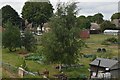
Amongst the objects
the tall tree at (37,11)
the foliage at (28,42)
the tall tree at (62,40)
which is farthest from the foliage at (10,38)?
the tall tree at (37,11)

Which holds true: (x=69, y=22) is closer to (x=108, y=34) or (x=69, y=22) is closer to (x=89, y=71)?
(x=89, y=71)

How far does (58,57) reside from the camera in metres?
25.7

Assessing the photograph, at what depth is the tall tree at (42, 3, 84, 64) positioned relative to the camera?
2564cm

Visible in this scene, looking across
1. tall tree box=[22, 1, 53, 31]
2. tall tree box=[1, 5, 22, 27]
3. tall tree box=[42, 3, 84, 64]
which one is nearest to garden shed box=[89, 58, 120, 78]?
tall tree box=[42, 3, 84, 64]

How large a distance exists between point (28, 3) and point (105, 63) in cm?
4691

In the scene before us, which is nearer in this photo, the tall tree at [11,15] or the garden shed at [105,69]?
the garden shed at [105,69]

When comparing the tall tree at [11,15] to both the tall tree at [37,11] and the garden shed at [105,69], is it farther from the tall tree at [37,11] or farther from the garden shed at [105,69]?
the garden shed at [105,69]

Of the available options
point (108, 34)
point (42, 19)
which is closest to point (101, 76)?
point (42, 19)

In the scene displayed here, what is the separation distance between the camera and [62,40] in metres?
26.4

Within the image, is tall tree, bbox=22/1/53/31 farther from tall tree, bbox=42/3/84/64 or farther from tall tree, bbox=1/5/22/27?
tall tree, bbox=42/3/84/64

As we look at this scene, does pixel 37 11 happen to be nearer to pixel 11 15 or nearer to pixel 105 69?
pixel 11 15

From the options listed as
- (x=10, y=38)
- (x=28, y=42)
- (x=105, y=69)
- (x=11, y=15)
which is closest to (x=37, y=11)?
(x=11, y=15)

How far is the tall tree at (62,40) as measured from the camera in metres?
25.6

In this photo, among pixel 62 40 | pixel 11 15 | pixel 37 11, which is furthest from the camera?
pixel 11 15
